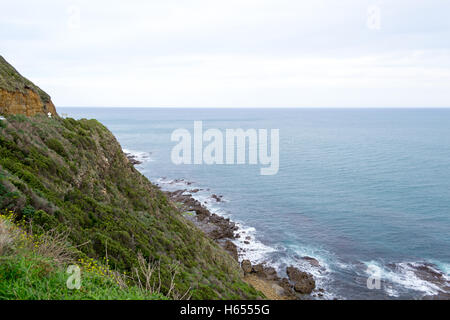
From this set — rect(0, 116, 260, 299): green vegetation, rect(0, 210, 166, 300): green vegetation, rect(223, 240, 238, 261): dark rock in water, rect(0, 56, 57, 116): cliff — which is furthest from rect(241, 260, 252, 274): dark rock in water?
rect(0, 210, 166, 300): green vegetation

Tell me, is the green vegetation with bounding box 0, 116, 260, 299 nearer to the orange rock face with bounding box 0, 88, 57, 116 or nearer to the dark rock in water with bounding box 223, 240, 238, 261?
the orange rock face with bounding box 0, 88, 57, 116

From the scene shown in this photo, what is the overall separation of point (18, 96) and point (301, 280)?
86.5 feet

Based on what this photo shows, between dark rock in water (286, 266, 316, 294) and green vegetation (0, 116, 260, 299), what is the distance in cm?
822

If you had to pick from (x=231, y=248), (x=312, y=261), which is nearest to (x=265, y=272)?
(x=231, y=248)

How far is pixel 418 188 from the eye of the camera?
48562mm

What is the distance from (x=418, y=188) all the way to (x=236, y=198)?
3129 centimetres

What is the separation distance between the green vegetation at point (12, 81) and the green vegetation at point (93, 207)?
2222 millimetres

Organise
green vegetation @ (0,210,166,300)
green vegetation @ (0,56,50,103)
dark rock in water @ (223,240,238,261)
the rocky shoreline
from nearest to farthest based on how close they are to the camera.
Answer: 1. green vegetation @ (0,210,166,300)
2. green vegetation @ (0,56,50,103)
3. the rocky shoreline
4. dark rock in water @ (223,240,238,261)

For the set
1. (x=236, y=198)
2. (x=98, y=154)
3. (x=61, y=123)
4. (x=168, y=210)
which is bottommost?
(x=236, y=198)

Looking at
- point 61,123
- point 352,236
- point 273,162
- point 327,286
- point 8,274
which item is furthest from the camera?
point 273,162

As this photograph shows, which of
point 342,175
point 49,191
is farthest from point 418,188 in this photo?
point 49,191

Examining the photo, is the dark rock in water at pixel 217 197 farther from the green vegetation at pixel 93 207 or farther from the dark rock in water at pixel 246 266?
the green vegetation at pixel 93 207

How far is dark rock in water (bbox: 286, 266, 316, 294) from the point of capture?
2484 centimetres
